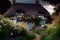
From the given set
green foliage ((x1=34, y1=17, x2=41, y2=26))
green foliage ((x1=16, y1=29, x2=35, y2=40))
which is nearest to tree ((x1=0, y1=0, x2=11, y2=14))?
green foliage ((x1=34, y1=17, x2=41, y2=26))

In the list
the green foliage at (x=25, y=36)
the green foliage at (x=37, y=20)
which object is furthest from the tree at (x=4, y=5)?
the green foliage at (x=25, y=36)

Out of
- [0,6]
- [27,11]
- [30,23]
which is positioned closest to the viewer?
[30,23]

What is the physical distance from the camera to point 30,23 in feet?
85.9

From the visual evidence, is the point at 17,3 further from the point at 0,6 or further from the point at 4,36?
the point at 4,36

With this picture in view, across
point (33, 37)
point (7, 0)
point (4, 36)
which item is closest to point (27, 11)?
point (7, 0)

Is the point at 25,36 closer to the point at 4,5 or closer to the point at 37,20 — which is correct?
the point at 37,20

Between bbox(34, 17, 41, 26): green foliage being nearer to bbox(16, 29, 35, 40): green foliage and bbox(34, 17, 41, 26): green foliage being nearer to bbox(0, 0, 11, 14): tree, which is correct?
bbox(16, 29, 35, 40): green foliage

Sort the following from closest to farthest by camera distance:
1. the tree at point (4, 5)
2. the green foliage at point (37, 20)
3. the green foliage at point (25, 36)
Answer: the green foliage at point (25, 36), the green foliage at point (37, 20), the tree at point (4, 5)

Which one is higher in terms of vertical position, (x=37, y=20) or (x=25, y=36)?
(x=25, y=36)

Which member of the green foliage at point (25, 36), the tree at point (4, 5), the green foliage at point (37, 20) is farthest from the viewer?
the tree at point (4, 5)

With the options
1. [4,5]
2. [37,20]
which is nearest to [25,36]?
[37,20]

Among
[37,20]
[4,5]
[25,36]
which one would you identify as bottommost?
[4,5]

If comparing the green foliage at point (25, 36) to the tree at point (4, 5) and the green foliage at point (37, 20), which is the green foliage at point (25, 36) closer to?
the green foliage at point (37, 20)

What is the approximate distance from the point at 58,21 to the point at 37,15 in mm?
Answer: 11023
